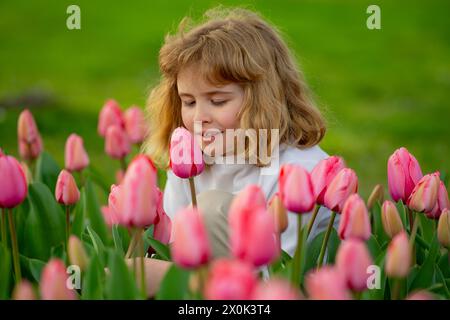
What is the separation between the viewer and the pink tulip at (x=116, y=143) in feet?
10.3

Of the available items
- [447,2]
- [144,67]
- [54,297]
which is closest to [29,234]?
[54,297]

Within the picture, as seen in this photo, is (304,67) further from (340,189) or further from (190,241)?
(190,241)

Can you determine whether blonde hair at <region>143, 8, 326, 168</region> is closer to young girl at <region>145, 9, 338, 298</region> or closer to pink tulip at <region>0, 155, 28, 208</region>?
young girl at <region>145, 9, 338, 298</region>

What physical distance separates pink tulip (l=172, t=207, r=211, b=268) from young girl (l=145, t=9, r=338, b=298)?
0.93 metres

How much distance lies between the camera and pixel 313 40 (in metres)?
8.16

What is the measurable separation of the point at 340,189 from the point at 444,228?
0.33 m

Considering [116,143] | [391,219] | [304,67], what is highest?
[304,67]

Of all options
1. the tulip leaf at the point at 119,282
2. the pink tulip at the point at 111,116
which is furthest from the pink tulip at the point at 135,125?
the tulip leaf at the point at 119,282

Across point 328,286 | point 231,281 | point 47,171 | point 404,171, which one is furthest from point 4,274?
point 47,171

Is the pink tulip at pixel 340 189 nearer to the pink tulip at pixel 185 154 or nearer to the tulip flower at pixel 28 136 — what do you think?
the pink tulip at pixel 185 154

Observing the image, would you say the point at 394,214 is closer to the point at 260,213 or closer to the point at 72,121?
the point at 260,213

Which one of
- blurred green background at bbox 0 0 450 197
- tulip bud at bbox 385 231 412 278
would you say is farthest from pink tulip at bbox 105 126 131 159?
blurred green background at bbox 0 0 450 197

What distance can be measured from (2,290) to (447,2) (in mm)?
7508

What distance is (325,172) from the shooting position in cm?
199
